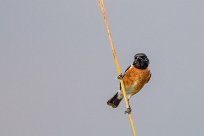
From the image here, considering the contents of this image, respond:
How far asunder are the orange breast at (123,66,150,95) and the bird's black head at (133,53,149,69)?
3.5 inches

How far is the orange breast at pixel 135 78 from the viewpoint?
845cm

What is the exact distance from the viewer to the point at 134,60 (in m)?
8.47

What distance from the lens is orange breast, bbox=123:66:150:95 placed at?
845cm

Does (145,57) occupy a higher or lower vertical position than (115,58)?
higher

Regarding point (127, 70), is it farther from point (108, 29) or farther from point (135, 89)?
point (108, 29)

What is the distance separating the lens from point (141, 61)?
8.41 metres

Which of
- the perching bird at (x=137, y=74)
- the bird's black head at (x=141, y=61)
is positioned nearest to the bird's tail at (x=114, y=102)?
the perching bird at (x=137, y=74)

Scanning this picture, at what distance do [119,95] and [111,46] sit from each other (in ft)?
18.7

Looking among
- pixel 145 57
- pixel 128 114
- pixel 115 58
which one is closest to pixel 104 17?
pixel 115 58

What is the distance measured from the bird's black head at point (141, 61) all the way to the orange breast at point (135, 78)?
89mm

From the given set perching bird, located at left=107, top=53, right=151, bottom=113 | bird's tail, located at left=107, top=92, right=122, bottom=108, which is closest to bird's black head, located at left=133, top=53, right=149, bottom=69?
perching bird, located at left=107, top=53, right=151, bottom=113

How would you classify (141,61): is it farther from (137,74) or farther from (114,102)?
(114,102)

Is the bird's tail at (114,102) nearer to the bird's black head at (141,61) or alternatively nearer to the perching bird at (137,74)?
the perching bird at (137,74)

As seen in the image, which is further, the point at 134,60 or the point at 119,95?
the point at 119,95
